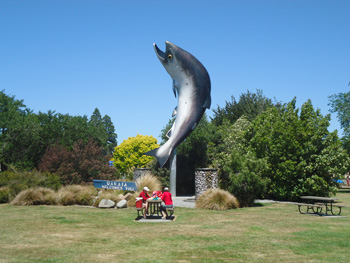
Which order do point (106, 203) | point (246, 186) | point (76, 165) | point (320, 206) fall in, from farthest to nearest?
point (76, 165), point (246, 186), point (106, 203), point (320, 206)

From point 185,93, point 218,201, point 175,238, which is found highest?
point 185,93

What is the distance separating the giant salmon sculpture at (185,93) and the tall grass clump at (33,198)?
5786 millimetres

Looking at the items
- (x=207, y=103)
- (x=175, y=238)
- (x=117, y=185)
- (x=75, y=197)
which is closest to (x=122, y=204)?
(x=117, y=185)

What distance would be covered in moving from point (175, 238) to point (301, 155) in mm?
13662

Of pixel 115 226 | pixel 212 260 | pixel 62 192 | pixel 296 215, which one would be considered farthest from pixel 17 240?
pixel 296 215

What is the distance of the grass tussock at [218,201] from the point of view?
16.6 m

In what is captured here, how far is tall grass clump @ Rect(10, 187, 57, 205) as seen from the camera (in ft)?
57.7

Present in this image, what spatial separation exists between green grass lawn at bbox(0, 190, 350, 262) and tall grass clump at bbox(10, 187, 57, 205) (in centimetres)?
283

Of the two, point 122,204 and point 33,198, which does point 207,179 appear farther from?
point 33,198

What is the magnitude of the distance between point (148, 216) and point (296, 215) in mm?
5881

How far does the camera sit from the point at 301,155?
21141 mm

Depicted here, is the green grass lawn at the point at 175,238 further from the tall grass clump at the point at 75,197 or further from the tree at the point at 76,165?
the tree at the point at 76,165

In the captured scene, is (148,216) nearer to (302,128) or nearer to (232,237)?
(232,237)

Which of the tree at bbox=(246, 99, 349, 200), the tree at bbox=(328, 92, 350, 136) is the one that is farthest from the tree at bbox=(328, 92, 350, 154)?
the tree at bbox=(246, 99, 349, 200)
